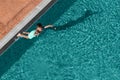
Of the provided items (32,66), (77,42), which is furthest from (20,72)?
(77,42)

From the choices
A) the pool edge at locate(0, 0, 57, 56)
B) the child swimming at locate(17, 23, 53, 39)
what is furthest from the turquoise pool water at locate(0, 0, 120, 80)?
the child swimming at locate(17, 23, 53, 39)

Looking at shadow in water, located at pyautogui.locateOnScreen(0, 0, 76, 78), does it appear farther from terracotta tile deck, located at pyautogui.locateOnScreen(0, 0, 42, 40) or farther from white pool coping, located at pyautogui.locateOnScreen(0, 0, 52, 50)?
terracotta tile deck, located at pyautogui.locateOnScreen(0, 0, 42, 40)

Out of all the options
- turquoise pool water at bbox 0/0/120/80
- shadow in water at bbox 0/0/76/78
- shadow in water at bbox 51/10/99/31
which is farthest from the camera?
shadow in water at bbox 51/10/99/31

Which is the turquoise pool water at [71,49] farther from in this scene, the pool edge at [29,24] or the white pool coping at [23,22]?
the white pool coping at [23,22]

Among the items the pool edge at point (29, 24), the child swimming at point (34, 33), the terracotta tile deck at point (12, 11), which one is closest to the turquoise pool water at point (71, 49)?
the pool edge at point (29, 24)

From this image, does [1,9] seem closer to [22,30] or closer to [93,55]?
[22,30]

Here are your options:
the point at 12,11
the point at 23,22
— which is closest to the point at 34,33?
the point at 23,22
